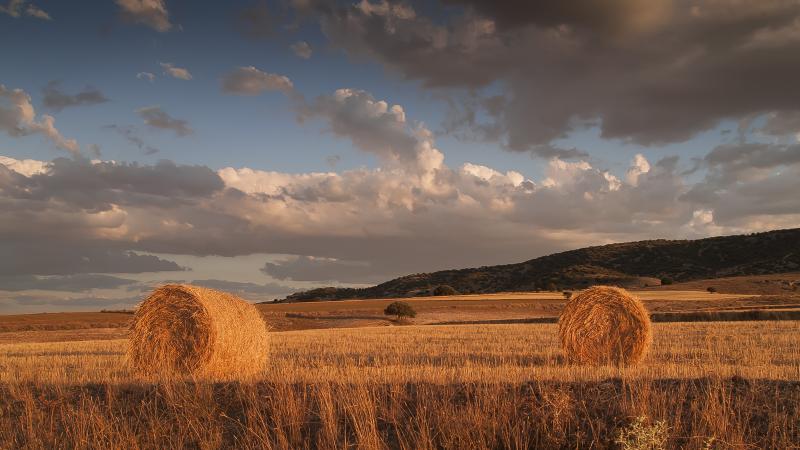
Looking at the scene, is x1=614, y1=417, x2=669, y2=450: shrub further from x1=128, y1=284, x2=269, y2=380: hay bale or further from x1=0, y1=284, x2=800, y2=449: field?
x1=128, y1=284, x2=269, y2=380: hay bale

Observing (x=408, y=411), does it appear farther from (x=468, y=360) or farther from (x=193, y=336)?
(x=193, y=336)

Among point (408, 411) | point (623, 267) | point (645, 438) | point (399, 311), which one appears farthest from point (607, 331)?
point (623, 267)

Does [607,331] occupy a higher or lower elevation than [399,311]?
higher

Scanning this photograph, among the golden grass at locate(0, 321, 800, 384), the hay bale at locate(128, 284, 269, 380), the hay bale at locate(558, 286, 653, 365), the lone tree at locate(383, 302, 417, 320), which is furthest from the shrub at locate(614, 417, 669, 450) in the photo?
the lone tree at locate(383, 302, 417, 320)

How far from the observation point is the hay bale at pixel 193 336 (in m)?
14.9

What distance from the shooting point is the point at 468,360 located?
641 inches

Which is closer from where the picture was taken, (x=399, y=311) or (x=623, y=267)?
(x=399, y=311)

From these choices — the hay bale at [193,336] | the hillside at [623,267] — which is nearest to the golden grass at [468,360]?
the hay bale at [193,336]

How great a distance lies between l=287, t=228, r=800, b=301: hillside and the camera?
102 metres

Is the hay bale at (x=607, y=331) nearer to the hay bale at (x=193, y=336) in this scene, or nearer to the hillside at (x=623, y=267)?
the hay bale at (x=193, y=336)

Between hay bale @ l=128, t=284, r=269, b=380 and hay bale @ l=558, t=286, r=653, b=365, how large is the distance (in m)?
8.20

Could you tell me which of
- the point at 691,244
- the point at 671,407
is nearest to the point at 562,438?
the point at 671,407

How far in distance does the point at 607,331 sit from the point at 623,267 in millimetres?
108850

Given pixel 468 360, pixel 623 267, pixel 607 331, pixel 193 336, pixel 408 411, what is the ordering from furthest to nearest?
pixel 623 267
pixel 607 331
pixel 468 360
pixel 193 336
pixel 408 411
